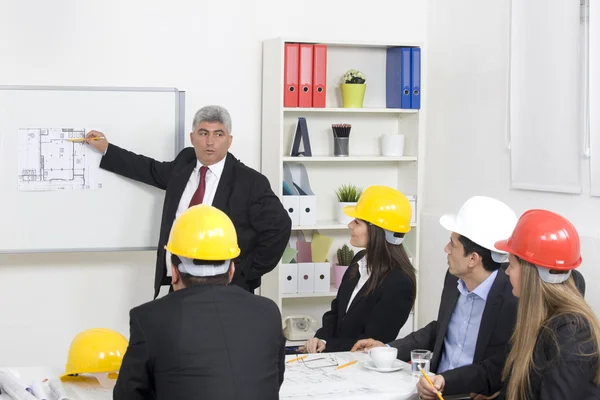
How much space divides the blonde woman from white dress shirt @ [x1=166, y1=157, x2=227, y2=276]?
202cm

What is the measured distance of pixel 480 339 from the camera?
3.02 m

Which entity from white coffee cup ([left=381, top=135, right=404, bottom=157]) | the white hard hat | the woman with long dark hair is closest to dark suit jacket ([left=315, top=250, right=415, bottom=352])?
the woman with long dark hair

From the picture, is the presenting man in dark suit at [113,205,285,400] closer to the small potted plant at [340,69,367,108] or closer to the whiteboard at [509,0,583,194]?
the whiteboard at [509,0,583,194]

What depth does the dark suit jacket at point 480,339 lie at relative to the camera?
9.42 ft

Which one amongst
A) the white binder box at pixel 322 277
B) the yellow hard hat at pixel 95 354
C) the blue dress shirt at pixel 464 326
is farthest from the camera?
the white binder box at pixel 322 277

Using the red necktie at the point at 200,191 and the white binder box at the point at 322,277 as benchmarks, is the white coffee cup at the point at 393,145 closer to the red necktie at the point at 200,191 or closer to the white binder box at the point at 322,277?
the white binder box at the point at 322,277

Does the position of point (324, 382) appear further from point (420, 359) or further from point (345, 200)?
point (345, 200)

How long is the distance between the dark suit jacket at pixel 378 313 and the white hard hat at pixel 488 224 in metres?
0.56

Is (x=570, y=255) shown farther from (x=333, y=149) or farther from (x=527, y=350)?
(x=333, y=149)

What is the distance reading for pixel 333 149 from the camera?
527 centimetres

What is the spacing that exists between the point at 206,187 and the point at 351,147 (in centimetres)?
139

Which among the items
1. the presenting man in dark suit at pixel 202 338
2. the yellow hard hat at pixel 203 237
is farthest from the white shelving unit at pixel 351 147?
the presenting man in dark suit at pixel 202 338

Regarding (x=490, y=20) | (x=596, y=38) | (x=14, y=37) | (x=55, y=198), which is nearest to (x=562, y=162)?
(x=596, y=38)

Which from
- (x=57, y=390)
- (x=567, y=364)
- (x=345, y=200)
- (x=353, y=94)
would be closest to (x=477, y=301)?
(x=567, y=364)
